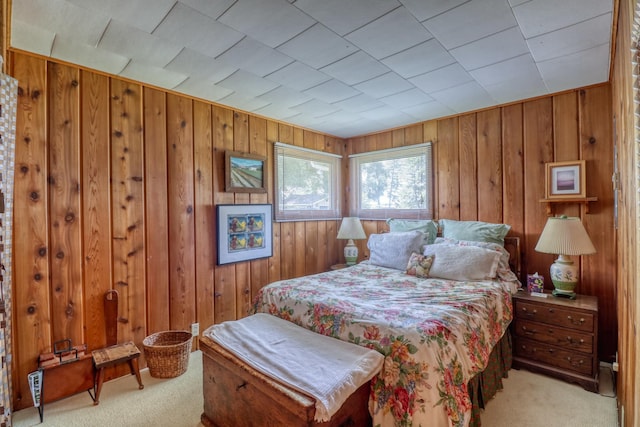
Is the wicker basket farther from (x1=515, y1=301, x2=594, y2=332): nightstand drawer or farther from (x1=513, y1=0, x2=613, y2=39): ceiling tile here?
(x1=513, y1=0, x2=613, y2=39): ceiling tile

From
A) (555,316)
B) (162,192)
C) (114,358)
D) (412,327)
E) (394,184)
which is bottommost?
(114,358)

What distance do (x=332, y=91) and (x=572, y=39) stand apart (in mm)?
1656

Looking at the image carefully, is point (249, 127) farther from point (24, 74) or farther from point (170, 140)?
point (24, 74)

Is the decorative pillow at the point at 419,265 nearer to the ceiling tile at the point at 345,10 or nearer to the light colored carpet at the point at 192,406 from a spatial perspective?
the light colored carpet at the point at 192,406

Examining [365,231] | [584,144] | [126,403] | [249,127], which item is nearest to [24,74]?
[249,127]

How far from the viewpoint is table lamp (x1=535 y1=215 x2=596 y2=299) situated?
7.84ft

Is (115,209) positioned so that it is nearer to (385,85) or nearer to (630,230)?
(385,85)

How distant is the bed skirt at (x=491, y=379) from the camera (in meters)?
1.82

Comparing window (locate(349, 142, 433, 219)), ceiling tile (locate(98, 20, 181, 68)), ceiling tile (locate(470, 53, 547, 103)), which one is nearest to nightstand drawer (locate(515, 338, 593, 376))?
window (locate(349, 142, 433, 219))

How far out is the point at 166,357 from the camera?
8.05 ft

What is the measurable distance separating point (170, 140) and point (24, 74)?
0.98 m

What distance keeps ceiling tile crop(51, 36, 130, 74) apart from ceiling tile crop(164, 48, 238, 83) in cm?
33

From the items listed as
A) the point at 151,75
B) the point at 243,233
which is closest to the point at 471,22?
the point at 151,75

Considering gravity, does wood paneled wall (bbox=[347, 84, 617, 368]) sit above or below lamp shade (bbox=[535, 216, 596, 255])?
above
